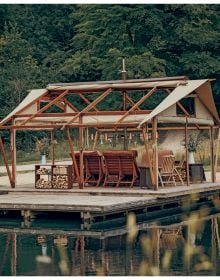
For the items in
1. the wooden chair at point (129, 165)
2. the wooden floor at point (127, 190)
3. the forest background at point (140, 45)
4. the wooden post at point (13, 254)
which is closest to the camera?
the wooden post at point (13, 254)

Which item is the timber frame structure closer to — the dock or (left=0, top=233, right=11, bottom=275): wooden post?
the dock

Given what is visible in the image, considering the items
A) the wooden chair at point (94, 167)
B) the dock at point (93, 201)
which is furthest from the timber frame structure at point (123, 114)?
the dock at point (93, 201)

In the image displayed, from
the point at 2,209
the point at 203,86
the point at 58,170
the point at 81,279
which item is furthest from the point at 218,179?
the point at 81,279

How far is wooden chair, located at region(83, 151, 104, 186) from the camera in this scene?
20.0 metres

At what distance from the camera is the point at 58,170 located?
19984 millimetres

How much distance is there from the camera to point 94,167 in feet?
66.5

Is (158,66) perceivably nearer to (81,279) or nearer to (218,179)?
(218,179)

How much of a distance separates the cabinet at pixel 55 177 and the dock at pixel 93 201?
375mm

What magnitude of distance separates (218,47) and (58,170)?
25.6 metres

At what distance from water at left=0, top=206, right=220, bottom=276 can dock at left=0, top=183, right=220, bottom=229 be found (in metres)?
0.26

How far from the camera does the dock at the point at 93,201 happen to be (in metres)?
16.2

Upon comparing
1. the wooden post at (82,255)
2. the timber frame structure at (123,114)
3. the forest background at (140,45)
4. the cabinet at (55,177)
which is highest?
the forest background at (140,45)

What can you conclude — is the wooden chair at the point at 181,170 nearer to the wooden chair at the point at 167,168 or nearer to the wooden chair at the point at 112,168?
the wooden chair at the point at 167,168

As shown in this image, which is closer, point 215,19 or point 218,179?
point 218,179
